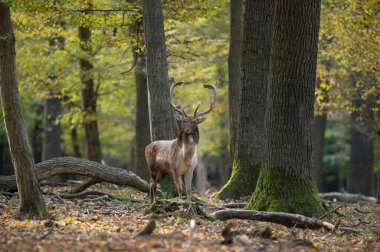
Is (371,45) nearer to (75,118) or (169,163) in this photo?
(169,163)

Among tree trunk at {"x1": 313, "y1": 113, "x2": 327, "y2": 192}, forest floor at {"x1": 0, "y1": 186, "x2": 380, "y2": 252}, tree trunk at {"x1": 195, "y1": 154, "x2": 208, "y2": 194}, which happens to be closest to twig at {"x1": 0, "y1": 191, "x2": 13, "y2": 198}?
forest floor at {"x1": 0, "y1": 186, "x2": 380, "y2": 252}

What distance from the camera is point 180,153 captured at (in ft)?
41.5

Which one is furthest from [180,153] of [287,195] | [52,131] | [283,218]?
[52,131]

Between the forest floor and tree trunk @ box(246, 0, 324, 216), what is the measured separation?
0.77 meters

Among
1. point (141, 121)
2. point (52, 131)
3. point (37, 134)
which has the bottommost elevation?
point (37, 134)

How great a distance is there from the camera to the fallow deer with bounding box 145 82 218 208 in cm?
1224

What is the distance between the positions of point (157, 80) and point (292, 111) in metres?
4.13

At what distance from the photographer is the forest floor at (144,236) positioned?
8898mm

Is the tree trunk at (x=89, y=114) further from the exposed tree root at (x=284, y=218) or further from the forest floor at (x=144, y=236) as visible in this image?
the exposed tree root at (x=284, y=218)

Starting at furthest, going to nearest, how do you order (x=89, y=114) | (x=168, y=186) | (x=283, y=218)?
1. (x=89, y=114)
2. (x=168, y=186)
3. (x=283, y=218)

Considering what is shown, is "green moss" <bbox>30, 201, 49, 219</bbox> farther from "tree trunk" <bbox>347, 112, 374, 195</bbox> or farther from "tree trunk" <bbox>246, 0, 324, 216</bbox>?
"tree trunk" <bbox>347, 112, 374, 195</bbox>

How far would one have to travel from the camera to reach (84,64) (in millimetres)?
25844

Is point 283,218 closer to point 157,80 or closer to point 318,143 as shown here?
point 157,80

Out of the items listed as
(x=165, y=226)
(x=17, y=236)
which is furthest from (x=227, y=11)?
(x=17, y=236)
